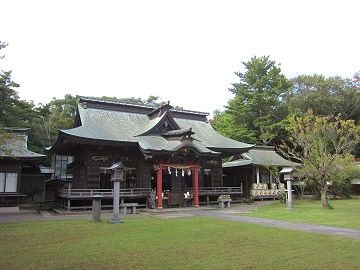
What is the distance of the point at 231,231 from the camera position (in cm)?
1332

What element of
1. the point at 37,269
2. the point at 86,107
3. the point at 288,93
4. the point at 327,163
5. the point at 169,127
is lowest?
the point at 37,269

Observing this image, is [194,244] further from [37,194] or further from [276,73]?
[276,73]

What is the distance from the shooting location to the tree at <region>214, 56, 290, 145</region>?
49312mm

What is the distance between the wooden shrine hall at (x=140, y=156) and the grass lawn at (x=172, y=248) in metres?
11.1

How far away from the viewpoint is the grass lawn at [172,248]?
800 centimetres

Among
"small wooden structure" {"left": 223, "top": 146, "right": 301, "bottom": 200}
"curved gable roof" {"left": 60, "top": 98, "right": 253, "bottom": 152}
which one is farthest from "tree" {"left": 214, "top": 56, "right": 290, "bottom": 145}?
"curved gable roof" {"left": 60, "top": 98, "right": 253, "bottom": 152}

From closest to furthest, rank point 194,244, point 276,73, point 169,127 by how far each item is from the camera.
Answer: point 194,244 → point 169,127 → point 276,73

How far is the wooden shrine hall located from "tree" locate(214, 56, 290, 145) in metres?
18.6

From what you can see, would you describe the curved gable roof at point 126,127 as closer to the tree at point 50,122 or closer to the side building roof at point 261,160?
the side building roof at point 261,160

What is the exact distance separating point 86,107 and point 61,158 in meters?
14.3

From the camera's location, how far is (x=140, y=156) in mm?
27953

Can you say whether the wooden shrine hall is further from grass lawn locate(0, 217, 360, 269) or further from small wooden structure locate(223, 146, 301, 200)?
grass lawn locate(0, 217, 360, 269)

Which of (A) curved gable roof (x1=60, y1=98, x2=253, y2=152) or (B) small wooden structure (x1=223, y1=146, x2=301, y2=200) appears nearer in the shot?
(A) curved gable roof (x1=60, y1=98, x2=253, y2=152)

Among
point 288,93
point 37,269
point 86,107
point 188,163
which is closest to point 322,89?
point 288,93
